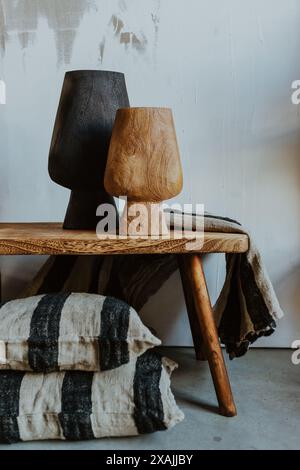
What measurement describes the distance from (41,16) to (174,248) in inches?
27.1

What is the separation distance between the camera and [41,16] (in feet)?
4.42

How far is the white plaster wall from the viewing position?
134cm

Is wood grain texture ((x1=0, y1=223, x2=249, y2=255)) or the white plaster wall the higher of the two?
the white plaster wall

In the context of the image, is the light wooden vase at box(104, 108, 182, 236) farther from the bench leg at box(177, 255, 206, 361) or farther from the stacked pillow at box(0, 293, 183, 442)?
the bench leg at box(177, 255, 206, 361)

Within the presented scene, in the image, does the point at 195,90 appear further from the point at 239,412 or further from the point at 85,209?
the point at 239,412

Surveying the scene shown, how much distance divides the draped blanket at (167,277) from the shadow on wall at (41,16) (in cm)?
50

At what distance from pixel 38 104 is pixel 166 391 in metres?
0.75

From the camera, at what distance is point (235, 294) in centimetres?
115

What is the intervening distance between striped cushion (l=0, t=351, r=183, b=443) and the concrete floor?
0.08 feet

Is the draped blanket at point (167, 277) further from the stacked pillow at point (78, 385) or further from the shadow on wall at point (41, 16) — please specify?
the shadow on wall at point (41, 16)

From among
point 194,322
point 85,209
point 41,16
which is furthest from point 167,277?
point 41,16

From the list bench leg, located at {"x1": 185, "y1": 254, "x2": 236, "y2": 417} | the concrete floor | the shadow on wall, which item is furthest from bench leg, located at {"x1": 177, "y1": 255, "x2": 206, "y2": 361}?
the shadow on wall

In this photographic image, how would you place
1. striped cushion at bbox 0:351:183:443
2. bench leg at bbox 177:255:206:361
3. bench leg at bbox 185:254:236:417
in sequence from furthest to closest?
bench leg at bbox 177:255:206:361, bench leg at bbox 185:254:236:417, striped cushion at bbox 0:351:183:443

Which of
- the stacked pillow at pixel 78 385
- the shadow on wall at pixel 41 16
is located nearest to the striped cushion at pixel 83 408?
the stacked pillow at pixel 78 385
